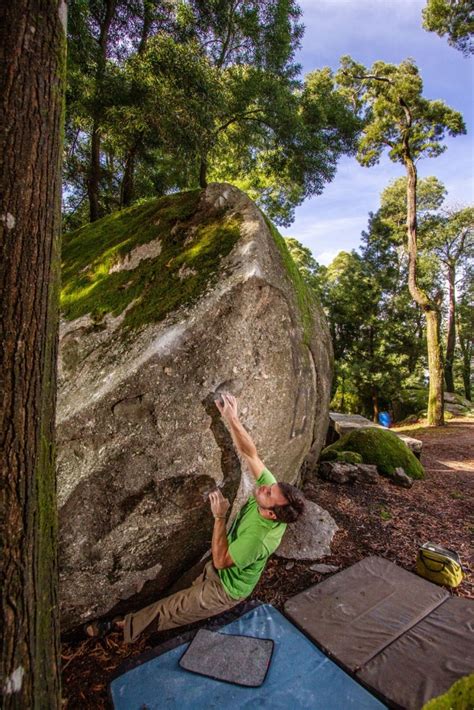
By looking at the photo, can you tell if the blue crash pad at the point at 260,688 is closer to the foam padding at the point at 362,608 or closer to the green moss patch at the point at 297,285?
the foam padding at the point at 362,608

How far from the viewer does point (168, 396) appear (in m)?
3.20

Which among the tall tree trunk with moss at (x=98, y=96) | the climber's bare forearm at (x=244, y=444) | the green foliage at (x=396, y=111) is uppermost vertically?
the green foliage at (x=396, y=111)

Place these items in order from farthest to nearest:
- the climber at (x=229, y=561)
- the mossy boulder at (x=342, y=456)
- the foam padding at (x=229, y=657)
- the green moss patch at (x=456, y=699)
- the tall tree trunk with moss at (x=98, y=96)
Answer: the tall tree trunk with moss at (x=98, y=96) < the mossy boulder at (x=342, y=456) < the climber at (x=229, y=561) < the foam padding at (x=229, y=657) < the green moss patch at (x=456, y=699)

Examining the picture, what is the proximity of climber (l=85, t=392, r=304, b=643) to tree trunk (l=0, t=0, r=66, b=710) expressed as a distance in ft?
4.05

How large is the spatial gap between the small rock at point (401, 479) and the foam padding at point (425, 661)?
3.54 meters

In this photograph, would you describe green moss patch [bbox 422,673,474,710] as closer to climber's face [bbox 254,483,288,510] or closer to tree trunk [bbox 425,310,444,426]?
climber's face [bbox 254,483,288,510]

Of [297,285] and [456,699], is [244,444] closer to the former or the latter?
[456,699]

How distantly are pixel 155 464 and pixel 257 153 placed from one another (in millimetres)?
13332

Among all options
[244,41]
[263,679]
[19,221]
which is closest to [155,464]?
[263,679]

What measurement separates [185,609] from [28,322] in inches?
109

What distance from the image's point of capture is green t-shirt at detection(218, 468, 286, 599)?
3029 mm

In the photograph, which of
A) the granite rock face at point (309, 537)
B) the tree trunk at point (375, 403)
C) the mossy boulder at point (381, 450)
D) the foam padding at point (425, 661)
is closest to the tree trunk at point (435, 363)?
the tree trunk at point (375, 403)

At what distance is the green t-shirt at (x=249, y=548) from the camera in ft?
9.94

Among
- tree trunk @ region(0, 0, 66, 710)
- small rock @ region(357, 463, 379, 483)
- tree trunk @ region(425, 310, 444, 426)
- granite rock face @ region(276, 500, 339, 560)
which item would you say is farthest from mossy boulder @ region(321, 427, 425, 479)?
tree trunk @ region(425, 310, 444, 426)
